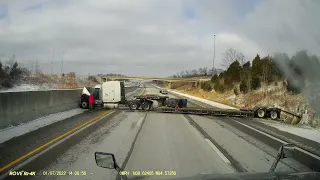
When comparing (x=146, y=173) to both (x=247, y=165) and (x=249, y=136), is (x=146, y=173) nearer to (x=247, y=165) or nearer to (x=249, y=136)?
(x=247, y=165)

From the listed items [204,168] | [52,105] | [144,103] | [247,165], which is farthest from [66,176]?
[144,103]

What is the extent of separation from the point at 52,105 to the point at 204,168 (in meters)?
14.7

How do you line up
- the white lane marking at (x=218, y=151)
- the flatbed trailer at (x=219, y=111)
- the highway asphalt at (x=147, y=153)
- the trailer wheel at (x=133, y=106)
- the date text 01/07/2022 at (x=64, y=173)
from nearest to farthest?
the date text 01/07/2022 at (x=64, y=173) → the highway asphalt at (x=147, y=153) → the white lane marking at (x=218, y=151) → the flatbed trailer at (x=219, y=111) → the trailer wheel at (x=133, y=106)

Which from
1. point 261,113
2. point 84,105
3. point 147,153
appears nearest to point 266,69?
point 261,113

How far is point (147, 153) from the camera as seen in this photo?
882cm

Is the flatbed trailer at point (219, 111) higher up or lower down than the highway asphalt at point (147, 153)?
higher up

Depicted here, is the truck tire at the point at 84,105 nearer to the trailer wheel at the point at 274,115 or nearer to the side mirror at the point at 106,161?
the trailer wheel at the point at 274,115

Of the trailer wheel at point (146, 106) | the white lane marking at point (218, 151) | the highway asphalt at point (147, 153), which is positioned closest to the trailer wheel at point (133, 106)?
the trailer wheel at point (146, 106)

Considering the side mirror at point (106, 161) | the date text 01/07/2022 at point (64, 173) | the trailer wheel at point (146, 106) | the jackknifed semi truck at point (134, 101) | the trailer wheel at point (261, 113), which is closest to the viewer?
the side mirror at point (106, 161)

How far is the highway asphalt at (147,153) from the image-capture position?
6.98 metres

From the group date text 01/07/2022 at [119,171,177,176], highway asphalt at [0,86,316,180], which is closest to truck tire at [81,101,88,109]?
highway asphalt at [0,86,316,180]

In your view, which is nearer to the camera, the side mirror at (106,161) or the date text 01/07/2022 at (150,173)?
the side mirror at (106,161)

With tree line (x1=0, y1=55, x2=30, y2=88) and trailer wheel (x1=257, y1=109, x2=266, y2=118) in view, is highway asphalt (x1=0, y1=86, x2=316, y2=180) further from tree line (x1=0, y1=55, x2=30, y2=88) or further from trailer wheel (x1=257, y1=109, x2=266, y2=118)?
tree line (x1=0, y1=55, x2=30, y2=88)

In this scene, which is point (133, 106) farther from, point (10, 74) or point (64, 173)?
point (10, 74)
